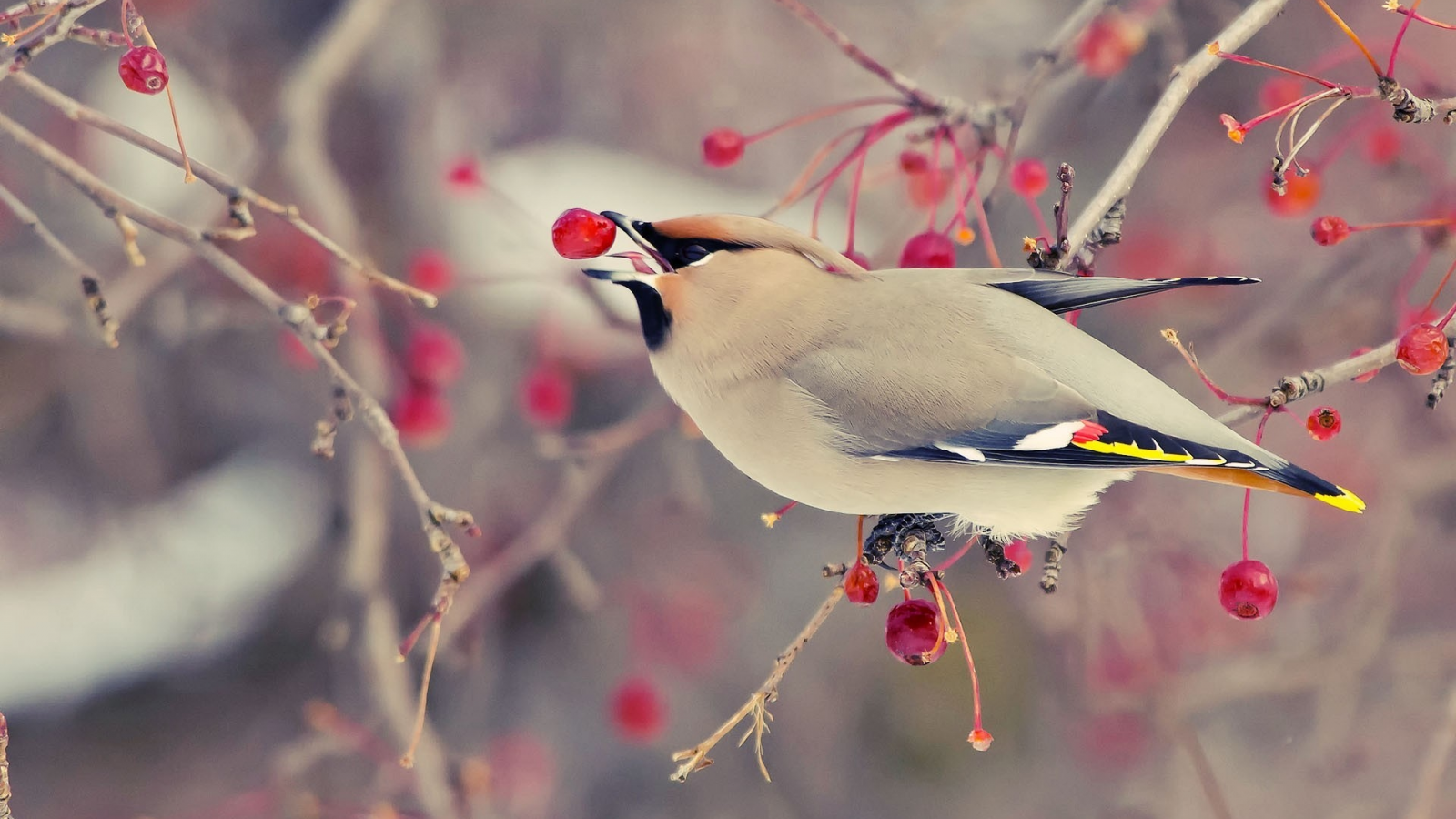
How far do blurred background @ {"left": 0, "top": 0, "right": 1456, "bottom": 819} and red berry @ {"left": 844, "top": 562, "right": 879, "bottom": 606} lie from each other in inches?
49.0

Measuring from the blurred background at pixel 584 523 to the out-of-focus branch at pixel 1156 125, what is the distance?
1.14 metres

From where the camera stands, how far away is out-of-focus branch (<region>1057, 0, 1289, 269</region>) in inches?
66.9

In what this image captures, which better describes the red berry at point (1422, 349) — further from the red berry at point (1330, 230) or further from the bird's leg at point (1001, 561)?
the bird's leg at point (1001, 561)

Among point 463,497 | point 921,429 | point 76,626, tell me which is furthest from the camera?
point 76,626

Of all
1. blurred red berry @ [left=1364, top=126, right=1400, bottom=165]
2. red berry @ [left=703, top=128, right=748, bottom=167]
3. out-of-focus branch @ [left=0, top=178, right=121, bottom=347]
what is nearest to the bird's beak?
red berry @ [left=703, top=128, right=748, bottom=167]

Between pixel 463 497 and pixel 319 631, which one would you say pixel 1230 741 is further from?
pixel 319 631

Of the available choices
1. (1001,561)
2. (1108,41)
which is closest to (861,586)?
(1001,561)

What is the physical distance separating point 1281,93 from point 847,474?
4.68 feet

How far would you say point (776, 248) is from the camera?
1.73 metres

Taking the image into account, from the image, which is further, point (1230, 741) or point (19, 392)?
point (1230, 741)

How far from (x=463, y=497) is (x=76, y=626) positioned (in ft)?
4.38

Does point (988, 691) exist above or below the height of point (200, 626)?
above

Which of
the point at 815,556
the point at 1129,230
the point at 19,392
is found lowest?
the point at 19,392

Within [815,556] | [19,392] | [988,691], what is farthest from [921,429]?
[19,392]
